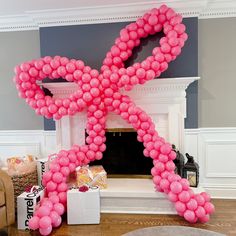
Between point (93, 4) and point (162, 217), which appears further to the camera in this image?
point (93, 4)

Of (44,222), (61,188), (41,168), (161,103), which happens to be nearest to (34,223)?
(44,222)

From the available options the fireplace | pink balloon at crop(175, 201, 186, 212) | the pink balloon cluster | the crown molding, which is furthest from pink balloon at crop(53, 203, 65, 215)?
the crown molding

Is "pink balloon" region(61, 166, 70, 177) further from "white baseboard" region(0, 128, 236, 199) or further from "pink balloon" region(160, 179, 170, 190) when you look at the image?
"white baseboard" region(0, 128, 236, 199)

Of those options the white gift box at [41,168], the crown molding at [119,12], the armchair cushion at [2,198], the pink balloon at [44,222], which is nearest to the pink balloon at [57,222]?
the pink balloon at [44,222]

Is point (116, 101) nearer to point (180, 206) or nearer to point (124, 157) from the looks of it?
point (124, 157)

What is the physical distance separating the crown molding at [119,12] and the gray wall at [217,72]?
5.1 inches

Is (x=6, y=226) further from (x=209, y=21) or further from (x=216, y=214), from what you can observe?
(x=209, y=21)

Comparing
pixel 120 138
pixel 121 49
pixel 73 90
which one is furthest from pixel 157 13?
pixel 120 138

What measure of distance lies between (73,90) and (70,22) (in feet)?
2.72

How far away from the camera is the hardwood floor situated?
8.13 feet

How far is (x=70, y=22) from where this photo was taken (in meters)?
3.21

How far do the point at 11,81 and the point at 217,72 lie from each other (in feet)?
8.65

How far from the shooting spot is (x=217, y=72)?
3186mm

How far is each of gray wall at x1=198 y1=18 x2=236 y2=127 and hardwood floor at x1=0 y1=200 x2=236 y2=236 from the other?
111 centimetres
